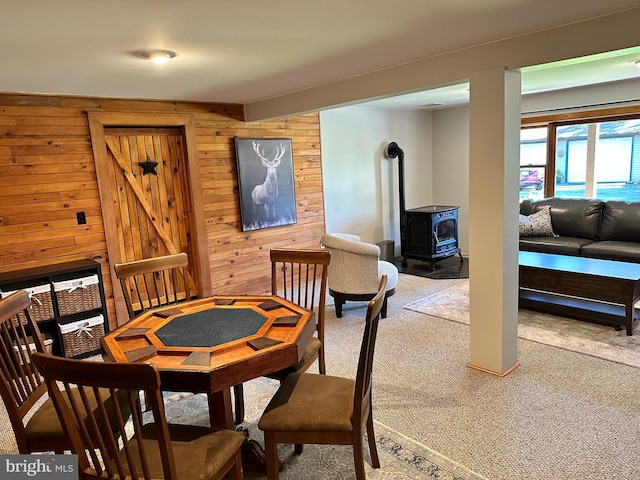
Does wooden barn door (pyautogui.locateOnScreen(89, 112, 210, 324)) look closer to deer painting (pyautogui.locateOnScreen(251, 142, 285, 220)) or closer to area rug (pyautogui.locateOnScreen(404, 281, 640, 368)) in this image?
deer painting (pyautogui.locateOnScreen(251, 142, 285, 220))

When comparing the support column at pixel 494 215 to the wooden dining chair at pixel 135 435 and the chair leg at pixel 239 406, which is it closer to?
the chair leg at pixel 239 406

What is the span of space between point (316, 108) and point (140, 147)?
70.1 inches

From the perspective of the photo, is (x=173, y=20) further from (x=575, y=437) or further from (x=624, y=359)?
(x=624, y=359)

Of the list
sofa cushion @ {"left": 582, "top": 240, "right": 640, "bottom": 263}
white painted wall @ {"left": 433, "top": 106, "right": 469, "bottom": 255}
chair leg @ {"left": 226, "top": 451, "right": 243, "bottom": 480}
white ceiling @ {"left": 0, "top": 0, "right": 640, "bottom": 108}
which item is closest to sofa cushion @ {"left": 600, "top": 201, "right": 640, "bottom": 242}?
sofa cushion @ {"left": 582, "top": 240, "right": 640, "bottom": 263}

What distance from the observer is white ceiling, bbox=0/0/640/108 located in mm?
1890

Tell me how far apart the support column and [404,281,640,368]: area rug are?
69cm

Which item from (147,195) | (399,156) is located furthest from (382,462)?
(399,156)

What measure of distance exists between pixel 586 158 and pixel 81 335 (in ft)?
20.3

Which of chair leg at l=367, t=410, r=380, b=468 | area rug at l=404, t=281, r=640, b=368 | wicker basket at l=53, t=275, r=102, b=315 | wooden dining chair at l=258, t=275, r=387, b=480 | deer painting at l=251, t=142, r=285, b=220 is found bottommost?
area rug at l=404, t=281, r=640, b=368

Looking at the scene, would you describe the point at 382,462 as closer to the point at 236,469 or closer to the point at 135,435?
the point at 236,469

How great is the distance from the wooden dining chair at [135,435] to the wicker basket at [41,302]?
1.87 metres

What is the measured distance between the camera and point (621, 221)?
195 inches

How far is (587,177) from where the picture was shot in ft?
19.3

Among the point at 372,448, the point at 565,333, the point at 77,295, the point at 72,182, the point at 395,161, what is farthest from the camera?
the point at 395,161
